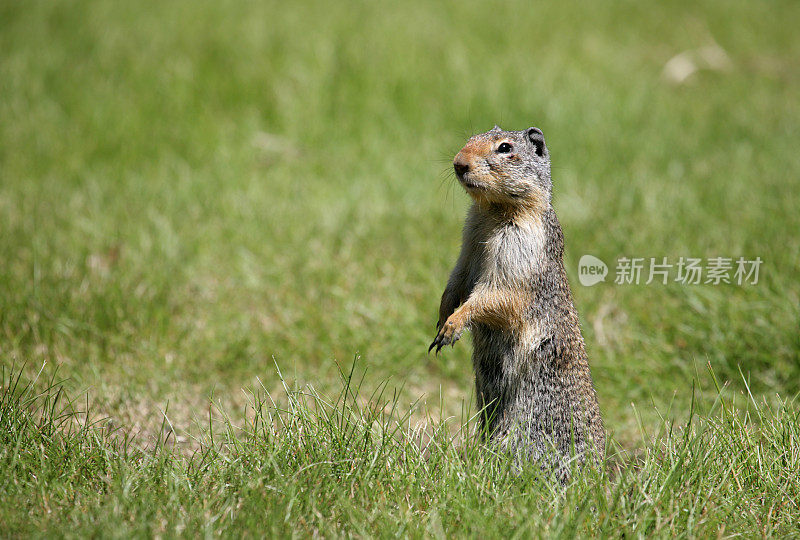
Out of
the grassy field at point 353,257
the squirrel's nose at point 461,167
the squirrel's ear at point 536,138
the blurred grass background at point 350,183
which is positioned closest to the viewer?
the grassy field at point 353,257

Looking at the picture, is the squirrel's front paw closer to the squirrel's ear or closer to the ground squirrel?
the ground squirrel

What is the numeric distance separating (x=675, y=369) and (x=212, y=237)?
3.22 m

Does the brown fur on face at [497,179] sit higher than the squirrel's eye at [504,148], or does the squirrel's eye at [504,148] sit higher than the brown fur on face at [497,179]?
the squirrel's eye at [504,148]

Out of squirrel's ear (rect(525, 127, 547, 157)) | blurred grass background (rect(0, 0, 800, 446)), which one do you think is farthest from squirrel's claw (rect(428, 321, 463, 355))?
blurred grass background (rect(0, 0, 800, 446))

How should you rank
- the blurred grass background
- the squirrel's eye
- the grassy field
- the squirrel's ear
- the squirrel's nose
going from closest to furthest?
the grassy field < the squirrel's nose < the squirrel's eye < the squirrel's ear < the blurred grass background

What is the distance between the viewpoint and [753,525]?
2.75m

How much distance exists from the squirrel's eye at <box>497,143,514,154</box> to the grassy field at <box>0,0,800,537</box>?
74cm

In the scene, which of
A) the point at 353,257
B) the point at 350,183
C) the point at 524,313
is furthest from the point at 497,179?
the point at 350,183

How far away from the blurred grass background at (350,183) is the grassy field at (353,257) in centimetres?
3

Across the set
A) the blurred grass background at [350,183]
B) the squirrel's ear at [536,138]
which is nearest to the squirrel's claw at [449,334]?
the squirrel's ear at [536,138]

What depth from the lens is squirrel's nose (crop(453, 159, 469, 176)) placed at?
3051 mm

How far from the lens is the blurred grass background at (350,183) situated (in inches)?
178

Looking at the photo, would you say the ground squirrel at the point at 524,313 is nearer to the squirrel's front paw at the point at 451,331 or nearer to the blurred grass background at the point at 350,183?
the squirrel's front paw at the point at 451,331

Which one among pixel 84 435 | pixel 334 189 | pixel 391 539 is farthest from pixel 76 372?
pixel 334 189
